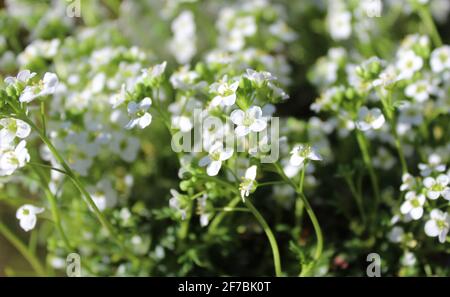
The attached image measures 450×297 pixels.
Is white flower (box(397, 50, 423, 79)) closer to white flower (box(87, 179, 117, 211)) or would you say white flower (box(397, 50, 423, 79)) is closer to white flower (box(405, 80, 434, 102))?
white flower (box(405, 80, 434, 102))

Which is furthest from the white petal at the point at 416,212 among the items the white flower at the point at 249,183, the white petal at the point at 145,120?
the white petal at the point at 145,120

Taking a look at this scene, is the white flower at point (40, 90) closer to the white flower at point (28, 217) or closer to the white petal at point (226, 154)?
the white flower at point (28, 217)

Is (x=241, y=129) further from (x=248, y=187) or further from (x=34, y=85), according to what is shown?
(x=34, y=85)

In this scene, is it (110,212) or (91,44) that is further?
(91,44)

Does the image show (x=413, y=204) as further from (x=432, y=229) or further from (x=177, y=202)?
(x=177, y=202)

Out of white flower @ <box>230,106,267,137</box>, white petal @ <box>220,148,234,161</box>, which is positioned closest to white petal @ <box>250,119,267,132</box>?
white flower @ <box>230,106,267,137</box>

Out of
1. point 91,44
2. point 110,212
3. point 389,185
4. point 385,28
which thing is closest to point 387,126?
point 389,185
